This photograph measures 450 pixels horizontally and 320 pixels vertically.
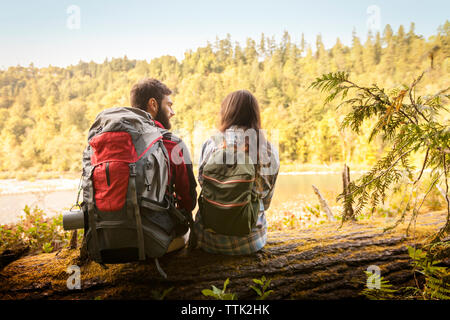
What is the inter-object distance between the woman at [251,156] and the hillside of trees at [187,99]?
8116 mm

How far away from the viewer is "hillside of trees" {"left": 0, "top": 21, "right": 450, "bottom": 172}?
572 inches

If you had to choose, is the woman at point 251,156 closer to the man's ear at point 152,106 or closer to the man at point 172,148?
the man at point 172,148

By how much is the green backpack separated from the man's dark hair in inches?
30.0

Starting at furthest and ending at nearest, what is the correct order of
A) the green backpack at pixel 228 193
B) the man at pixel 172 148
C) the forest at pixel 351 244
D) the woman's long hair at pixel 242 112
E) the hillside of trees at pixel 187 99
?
the hillside of trees at pixel 187 99 < the woman's long hair at pixel 242 112 < the man at pixel 172 148 < the green backpack at pixel 228 193 < the forest at pixel 351 244

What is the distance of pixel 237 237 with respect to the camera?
151 centimetres

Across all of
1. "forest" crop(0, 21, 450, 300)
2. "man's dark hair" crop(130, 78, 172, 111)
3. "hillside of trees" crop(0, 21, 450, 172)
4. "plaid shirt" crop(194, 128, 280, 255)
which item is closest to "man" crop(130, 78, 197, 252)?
"man's dark hair" crop(130, 78, 172, 111)

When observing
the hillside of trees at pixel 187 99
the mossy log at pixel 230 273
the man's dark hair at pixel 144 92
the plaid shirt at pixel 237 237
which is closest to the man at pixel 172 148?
the man's dark hair at pixel 144 92

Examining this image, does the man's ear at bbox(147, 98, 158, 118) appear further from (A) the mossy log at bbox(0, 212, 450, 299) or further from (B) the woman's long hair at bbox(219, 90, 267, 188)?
(A) the mossy log at bbox(0, 212, 450, 299)

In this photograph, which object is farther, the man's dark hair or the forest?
the man's dark hair

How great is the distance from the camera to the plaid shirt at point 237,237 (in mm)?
1515

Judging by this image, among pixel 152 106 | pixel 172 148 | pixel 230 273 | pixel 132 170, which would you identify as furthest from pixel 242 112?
pixel 230 273

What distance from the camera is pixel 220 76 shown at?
1018 inches

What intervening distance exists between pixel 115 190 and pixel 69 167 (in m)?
16.4
